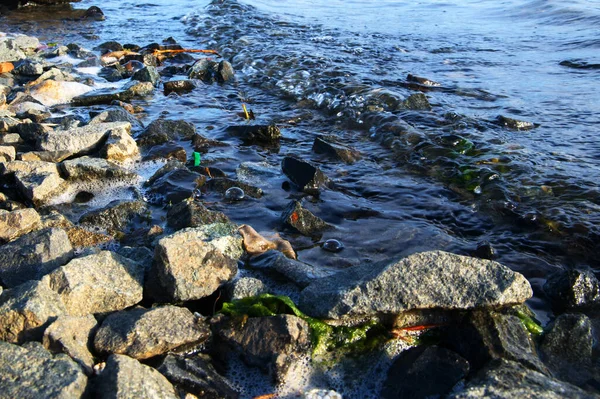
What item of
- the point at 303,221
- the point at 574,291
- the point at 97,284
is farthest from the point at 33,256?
the point at 574,291

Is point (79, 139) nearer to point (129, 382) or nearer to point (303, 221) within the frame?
A: point (303, 221)

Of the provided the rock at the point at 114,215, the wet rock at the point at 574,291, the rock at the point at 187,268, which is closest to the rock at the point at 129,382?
the rock at the point at 187,268

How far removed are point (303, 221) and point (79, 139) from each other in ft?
8.18

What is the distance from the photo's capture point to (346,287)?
2.80 metres

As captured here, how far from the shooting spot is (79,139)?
16.8 feet

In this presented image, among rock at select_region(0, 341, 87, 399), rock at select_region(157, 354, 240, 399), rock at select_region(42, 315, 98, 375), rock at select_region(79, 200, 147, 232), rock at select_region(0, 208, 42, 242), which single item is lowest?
rock at select_region(79, 200, 147, 232)

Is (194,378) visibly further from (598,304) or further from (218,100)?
(218,100)

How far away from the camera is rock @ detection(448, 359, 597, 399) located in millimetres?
2201

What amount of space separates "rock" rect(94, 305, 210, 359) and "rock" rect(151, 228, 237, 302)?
0.59 ft

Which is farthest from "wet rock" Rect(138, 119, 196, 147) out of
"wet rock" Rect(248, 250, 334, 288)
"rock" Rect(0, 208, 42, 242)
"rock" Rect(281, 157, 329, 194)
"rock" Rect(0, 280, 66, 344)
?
"rock" Rect(0, 280, 66, 344)

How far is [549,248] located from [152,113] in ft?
16.6

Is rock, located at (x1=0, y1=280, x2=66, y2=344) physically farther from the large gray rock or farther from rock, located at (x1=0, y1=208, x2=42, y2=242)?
the large gray rock

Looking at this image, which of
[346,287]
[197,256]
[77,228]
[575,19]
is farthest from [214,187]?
[575,19]

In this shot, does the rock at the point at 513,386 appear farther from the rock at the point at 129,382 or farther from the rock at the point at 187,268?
the rock at the point at 187,268
